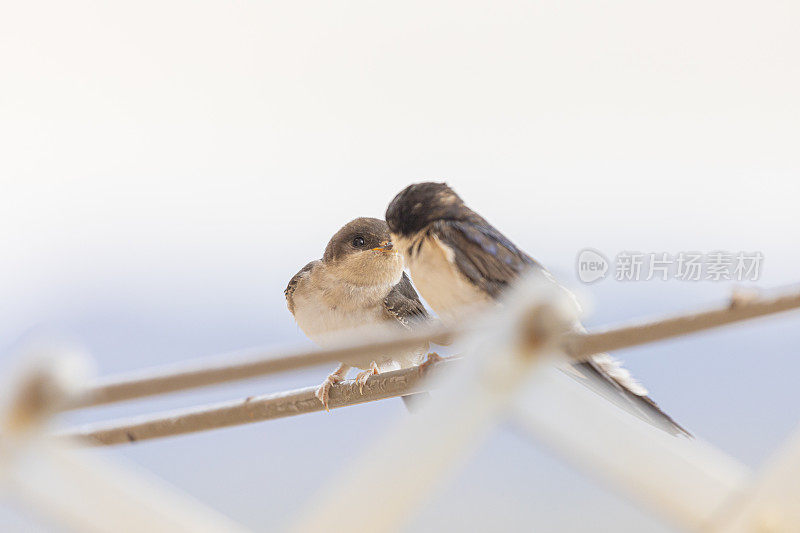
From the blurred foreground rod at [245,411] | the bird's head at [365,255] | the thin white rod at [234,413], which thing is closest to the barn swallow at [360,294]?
the bird's head at [365,255]

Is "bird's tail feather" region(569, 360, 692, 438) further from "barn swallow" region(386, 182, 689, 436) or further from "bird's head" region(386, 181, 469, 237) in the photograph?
"bird's head" region(386, 181, 469, 237)

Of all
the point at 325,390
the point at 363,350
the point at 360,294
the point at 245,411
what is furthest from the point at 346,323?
the point at 363,350

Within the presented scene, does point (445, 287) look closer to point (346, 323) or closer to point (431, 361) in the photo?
point (431, 361)

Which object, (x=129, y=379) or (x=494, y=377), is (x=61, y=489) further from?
(x=494, y=377)

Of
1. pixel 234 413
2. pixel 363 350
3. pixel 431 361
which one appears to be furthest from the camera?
pixel 431 361

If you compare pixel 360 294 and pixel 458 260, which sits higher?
pixel 458 260

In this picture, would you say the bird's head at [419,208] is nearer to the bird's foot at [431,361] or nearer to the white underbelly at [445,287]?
the white underbelly at [445,287]

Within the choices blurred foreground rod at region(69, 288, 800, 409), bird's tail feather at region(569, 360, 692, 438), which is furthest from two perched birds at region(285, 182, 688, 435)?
blurred foreground rod at region(69, 288, 800, 409)

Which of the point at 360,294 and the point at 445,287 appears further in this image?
the point at 360,294
